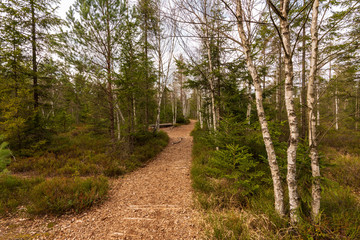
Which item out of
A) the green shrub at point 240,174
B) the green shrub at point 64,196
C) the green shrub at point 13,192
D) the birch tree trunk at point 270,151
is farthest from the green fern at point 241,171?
the green shrub at point 13,192

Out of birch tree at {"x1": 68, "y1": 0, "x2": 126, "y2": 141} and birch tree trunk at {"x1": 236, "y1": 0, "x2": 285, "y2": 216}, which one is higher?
birch tree at {"x1": 68, "y1": 0, "x2": 126, "y2": 141}

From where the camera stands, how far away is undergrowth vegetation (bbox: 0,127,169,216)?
342 centimetres

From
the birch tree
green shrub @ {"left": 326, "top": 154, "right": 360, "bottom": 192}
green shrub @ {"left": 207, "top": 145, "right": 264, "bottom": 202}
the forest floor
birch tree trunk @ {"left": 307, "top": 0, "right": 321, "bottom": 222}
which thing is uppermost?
the birch tree

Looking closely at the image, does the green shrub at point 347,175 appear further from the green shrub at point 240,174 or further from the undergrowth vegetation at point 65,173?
the undergrowth vegetation at point 65,173

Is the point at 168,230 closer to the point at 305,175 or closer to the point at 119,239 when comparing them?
the point at 119,239

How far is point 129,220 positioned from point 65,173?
4.09 meters

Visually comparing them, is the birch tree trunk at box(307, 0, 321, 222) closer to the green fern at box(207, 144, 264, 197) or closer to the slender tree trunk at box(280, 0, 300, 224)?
the slender tree trunk at box(280, 0, 300, 224)

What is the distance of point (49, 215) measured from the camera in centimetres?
323

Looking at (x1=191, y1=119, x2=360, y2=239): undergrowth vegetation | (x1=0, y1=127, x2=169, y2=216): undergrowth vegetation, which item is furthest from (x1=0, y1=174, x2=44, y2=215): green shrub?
(x1=191, y1=119, x2=360, y2=239): undergrowth vegetation

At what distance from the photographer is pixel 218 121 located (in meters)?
6.23

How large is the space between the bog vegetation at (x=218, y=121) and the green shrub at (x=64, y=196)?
3cm

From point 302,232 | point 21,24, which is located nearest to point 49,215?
point 302,232

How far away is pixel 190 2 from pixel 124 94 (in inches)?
188

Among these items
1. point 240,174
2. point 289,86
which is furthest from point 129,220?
point 289,86
